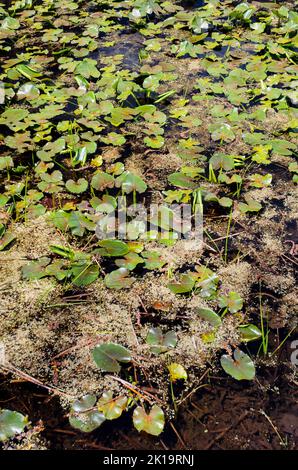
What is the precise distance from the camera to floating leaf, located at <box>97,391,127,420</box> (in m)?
1.21

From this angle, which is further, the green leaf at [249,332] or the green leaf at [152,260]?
the green leaf at [152,260]

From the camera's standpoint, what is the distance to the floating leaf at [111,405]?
1.21 metres

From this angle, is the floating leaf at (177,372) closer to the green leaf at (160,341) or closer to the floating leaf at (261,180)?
the green leaf at (160,341)

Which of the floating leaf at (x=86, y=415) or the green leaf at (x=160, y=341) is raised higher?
the green leaf at (x=160, y=341)

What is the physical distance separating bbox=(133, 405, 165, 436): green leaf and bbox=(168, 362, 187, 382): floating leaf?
104mm

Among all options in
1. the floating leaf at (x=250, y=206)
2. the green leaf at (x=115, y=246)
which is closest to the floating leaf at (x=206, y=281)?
the green leaf at (x=115, y=246)

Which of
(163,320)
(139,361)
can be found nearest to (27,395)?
(139,361)

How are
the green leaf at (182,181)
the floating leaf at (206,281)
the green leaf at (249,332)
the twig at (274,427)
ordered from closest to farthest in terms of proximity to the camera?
the twig at (274,427) → the green leaf at (249,332) → the floating leaf at (206,281) → the green leaf at (182,181)

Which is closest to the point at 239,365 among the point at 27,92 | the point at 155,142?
the point at 155,142

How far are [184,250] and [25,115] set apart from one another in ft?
3.98

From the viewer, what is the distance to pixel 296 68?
8.73 ft

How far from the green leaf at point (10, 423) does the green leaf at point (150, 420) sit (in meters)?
0.30

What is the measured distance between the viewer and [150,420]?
3.89ft

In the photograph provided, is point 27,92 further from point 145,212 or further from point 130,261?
point 130,261
